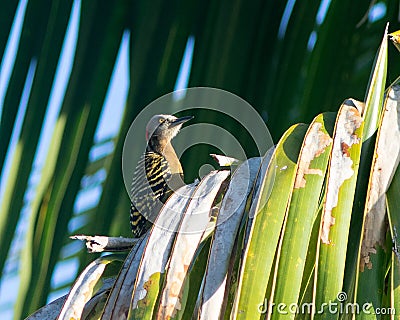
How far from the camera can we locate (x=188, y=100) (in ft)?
5.09

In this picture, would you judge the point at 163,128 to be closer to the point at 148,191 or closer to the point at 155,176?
the point at 155,176

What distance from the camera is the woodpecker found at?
248cm

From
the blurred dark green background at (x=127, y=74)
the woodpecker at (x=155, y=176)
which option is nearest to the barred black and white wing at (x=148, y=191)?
the woodpecker at (x=155, y=176)

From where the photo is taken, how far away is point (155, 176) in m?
2.78

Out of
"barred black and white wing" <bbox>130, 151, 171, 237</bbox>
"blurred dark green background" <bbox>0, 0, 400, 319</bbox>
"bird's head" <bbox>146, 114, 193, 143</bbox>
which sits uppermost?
"bird's head" <bbox>146, 114, 193, 143</bbox>

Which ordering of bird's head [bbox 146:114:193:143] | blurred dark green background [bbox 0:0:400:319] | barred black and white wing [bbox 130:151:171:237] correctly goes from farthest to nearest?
1. bird's head [bbox 146:114:193:143]
2. barred black and white wing [bbox 130:151:171:237]
3. blurred dark green background [bbox 0:0:400:319]

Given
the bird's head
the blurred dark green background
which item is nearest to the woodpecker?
the bird's head

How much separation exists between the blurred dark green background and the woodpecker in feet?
2.28

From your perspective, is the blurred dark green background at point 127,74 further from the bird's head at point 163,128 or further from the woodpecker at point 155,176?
the bird's head at point 163,128

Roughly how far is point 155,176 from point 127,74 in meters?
1.22

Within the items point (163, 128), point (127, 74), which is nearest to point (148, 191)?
point (163, 128)

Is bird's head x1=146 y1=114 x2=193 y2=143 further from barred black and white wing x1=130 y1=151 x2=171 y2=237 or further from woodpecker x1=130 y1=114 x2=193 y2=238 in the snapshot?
barred black and white wing x1=130 y1=151 x2=171 y2=237

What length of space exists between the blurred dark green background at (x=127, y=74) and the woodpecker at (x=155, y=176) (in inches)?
27.3

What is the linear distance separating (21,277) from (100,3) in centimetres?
52
